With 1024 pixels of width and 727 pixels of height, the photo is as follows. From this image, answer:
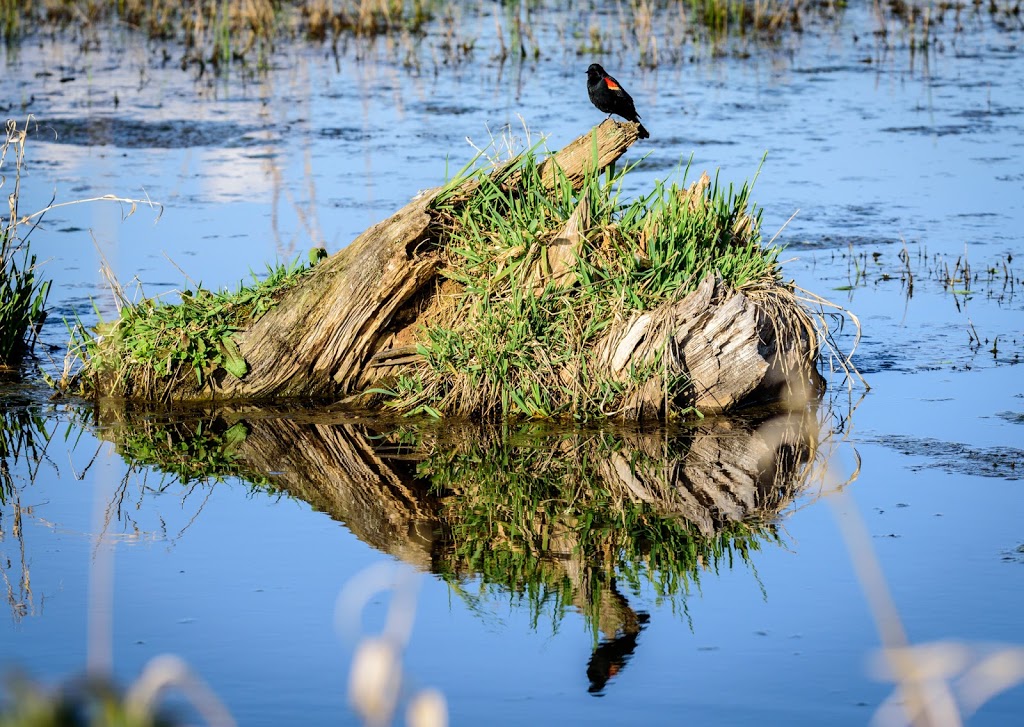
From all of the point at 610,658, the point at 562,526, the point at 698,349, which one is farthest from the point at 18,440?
the point at 610,658

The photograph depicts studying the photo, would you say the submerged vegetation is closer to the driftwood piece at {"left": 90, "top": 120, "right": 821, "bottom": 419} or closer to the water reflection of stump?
the driftwood piece at {"left": 90, "top": 120, "right": 821, "bottom": 419}

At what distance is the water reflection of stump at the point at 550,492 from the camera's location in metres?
5.33

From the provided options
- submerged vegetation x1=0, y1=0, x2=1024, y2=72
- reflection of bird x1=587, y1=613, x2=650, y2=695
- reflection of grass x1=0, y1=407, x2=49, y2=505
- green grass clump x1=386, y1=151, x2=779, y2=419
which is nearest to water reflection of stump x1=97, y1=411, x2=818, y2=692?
reflection of bird x1=587, y1=613, x2=650, y2=695

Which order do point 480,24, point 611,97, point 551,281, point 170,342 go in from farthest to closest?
point 480,24
point 611,97
point 170,342
point 551,281

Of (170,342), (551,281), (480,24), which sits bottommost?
(170,342)

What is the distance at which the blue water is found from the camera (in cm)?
452

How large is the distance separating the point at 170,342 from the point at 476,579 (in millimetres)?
2996

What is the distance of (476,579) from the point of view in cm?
530

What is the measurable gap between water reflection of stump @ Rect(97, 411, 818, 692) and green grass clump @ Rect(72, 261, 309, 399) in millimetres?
334

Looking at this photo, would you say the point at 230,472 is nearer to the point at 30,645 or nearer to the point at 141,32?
the point at 30,645

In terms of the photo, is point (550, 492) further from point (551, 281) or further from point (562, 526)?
point (551, 281)


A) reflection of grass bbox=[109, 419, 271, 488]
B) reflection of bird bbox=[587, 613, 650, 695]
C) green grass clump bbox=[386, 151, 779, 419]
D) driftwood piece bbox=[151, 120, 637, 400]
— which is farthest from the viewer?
driftwood piece bbox=[151, 120, 637, 400]

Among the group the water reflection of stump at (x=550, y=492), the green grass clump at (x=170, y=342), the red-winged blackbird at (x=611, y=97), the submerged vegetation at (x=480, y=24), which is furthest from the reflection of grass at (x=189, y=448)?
the submerged vegetation at (x=480, y=24)

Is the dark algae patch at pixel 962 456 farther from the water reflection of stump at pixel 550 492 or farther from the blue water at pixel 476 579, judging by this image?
the water reflection of stump at pixel 550 492
